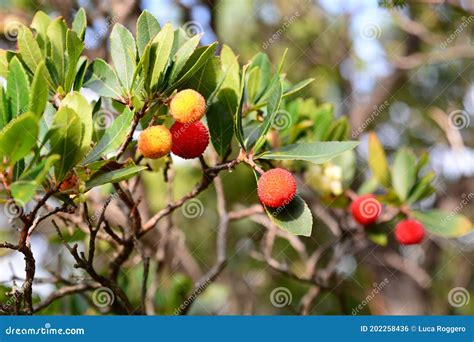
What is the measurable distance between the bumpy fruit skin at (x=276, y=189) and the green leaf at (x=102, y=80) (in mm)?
324

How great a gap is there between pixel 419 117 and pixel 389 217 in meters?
2.33

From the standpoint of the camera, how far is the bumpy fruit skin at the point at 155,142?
3.02 feet

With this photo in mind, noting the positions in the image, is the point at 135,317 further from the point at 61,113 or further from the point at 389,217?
the point at 389,217

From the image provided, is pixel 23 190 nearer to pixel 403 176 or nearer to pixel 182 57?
pixel 182 57

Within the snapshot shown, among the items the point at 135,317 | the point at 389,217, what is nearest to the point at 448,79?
the point at 389,217

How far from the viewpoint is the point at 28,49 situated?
974 mm

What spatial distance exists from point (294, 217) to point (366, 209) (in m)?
0.66

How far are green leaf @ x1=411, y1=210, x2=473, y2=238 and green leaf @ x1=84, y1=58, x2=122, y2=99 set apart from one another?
937mm

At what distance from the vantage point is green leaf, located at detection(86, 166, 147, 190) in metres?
0.85
